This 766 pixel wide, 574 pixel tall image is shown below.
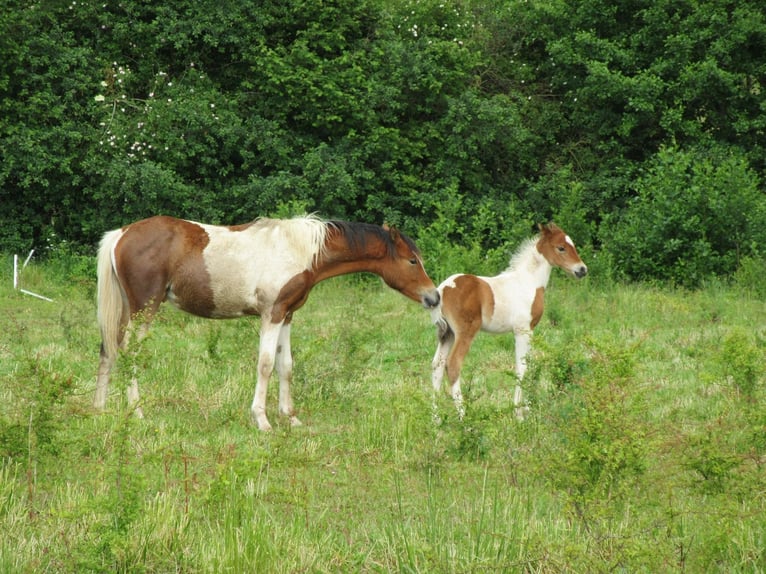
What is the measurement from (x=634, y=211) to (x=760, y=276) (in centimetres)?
379

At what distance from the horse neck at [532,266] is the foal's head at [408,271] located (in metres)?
1.09

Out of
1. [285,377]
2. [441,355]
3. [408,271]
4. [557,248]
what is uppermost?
[557,248]

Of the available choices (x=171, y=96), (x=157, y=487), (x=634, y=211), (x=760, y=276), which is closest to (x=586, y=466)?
(x=157, y=487)

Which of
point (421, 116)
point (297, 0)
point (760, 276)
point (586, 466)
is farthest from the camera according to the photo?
point (421, 116)

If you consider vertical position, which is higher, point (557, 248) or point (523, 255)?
point (557, 248)

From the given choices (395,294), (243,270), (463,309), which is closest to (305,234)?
(243,270)

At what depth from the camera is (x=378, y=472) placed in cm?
688

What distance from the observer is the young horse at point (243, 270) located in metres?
8.82

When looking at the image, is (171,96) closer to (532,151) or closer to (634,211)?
(532,151)

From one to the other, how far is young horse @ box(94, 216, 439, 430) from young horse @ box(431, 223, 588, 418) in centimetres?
26

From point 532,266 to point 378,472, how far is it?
3709mm

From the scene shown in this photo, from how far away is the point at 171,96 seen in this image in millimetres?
21047

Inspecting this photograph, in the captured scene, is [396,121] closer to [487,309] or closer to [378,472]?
[487,309]

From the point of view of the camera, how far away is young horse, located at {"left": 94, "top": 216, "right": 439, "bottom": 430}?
8.82 metres
